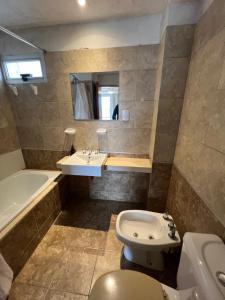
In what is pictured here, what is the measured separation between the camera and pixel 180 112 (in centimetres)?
139

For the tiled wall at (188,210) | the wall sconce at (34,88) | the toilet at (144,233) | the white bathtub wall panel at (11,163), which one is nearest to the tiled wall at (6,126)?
the white bathtub wall panel at (11,163)

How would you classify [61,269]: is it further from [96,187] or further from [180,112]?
[180,112]

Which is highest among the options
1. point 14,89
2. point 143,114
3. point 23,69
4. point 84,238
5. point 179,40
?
point 179,40

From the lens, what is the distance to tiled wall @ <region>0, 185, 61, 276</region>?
3.90ft

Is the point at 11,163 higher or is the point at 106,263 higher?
the point at 11,163

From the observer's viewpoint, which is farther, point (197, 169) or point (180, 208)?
point (180, 208)

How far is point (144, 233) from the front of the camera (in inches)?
53.4

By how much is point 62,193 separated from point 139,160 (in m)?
1.22

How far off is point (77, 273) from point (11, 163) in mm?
1657

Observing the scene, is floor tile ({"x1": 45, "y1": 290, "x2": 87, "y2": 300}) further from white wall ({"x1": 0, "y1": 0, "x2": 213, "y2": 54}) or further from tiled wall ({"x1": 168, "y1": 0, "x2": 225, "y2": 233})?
white wall ({"x1": 0, "y1": 0, "x2": 213, "y2": 54})

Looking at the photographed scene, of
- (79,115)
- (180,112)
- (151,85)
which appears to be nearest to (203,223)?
(180,112)

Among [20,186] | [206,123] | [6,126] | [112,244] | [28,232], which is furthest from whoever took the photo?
[20,186]

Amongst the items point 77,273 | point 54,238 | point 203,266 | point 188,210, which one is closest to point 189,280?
point 203,266

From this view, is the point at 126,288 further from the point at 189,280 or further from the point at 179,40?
the point at 179,40
